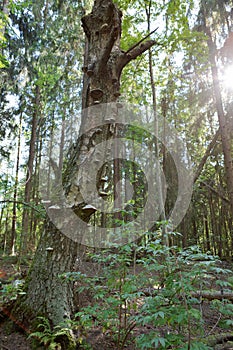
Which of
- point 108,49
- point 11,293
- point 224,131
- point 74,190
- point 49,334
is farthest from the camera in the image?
point 224,131

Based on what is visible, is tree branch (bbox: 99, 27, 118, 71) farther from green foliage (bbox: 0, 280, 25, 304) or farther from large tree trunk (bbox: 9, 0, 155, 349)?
green foliage (bbox: 0, 280, 25, 304)

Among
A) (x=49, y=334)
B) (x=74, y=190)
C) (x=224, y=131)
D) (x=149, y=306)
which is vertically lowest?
(x=49, y=334)

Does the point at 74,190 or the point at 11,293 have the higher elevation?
the point at 74,190

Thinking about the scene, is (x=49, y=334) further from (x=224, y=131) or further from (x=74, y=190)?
(x=224, y=131)

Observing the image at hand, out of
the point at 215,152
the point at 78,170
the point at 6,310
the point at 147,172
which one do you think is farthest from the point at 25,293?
the point at 147,172

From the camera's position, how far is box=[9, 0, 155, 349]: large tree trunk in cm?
291

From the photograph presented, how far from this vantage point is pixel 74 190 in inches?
130

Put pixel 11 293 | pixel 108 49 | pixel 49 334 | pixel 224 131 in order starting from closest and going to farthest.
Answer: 1. pixel 49 334
2. pixel 11 293
3. pixel 108 49
4. pixel 224 131

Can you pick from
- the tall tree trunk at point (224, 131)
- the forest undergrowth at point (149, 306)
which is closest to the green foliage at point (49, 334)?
the forest undergrowth at point (149, 306)

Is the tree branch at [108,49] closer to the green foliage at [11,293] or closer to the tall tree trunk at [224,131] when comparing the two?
the green foliage at [11,293]

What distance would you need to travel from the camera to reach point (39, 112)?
1070cm

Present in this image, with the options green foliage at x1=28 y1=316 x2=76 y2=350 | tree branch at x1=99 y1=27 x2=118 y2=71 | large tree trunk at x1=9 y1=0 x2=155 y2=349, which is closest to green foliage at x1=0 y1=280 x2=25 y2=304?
large tree trunk at x1=9 y1=0 x2=155 y2=349

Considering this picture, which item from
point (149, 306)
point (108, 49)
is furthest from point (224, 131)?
point (149, 306)

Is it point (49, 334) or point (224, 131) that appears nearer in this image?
point (49, 334)
